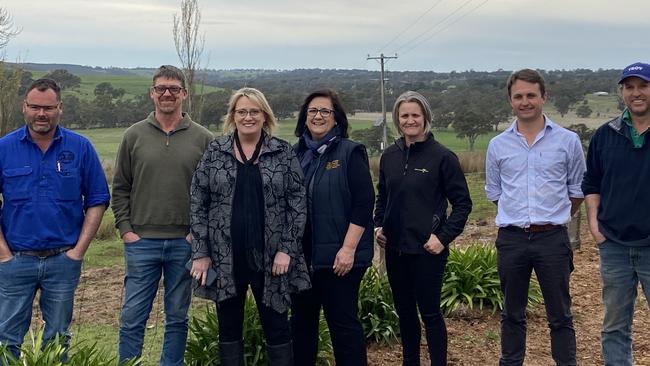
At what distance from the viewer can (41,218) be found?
4.33 m

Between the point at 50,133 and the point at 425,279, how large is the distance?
2603 millimetres

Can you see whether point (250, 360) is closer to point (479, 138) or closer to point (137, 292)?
point (137, 292)

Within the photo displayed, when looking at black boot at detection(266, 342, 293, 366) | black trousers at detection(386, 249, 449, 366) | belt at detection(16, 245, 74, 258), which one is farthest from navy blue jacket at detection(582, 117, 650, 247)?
belt at detection(16, 245, 74, 258)

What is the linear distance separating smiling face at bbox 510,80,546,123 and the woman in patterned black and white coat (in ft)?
4.74

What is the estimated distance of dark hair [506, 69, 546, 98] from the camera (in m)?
4.32

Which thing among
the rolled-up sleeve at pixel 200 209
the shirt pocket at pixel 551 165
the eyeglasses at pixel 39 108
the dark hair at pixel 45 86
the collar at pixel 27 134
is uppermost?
the dark hair at pixel 45 86

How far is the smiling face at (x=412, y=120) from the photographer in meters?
4.49

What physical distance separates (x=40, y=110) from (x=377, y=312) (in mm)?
3128

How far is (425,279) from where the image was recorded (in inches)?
179

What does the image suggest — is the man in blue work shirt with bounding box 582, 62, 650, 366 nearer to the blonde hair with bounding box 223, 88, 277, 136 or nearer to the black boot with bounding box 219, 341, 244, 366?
the blonde hair with bounding box 223, 88, 277, 136

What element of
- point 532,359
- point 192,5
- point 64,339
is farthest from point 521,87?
point 192,5

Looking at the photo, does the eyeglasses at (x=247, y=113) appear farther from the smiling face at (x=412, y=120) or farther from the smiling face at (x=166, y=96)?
the smiling face at (x=412, y=120)

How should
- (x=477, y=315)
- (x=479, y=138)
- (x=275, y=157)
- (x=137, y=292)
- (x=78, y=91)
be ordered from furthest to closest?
1. (x=78, y=91)
2. (x=479, y=138)
3. (x=477, y=315)
4. (x=137, y=292)
5. (x=275, y=157)

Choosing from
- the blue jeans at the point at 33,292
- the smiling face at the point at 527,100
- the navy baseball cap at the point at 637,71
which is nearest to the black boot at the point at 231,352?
the blue jeans at the point at 33,292
